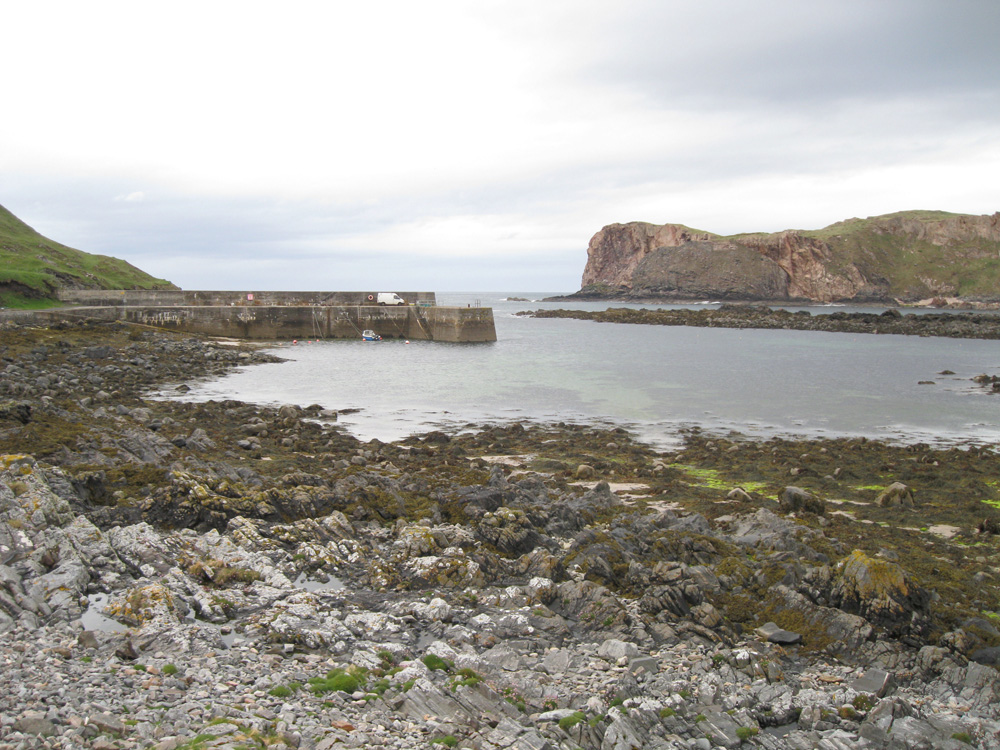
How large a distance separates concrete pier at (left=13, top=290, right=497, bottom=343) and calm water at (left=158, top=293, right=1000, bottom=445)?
8.10ft

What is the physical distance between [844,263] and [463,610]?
149 m

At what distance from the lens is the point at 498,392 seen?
30.1 metres

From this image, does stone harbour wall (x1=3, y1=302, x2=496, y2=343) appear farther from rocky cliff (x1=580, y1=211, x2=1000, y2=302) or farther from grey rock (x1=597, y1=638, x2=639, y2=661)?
rocky cliff (x1=580, y1=211, x2=1000, y2=302)

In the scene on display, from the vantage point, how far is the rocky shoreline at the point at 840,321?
6812 cm

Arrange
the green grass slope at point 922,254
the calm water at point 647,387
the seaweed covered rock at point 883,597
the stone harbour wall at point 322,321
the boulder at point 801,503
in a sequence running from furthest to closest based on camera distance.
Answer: the green grass slope at point 922,254 < the stone harbour wall at point 322,321 < the calm water at point 647,387 < the boulder at point 801,503 < the seaweed covered rock at point 883,597

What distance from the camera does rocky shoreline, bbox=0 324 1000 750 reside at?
5.45m

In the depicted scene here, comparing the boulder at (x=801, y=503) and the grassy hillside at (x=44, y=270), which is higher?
the grassy hillside at (x=44, y=270)

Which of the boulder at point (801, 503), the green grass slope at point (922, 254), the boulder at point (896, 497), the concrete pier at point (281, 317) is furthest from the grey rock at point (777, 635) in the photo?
the green grass slope at point (922, 254)

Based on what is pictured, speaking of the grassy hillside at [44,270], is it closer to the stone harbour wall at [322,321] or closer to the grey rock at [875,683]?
the stone harbour wall at [322,321]

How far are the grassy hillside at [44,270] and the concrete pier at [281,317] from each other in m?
2.50

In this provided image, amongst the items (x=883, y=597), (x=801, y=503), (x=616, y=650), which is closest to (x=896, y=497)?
(x=801, y=503)

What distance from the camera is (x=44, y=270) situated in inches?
2025

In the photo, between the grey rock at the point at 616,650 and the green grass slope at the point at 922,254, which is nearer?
the grey rock at the point at 616,650

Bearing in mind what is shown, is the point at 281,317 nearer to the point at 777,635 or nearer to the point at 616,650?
the point at 616,650
